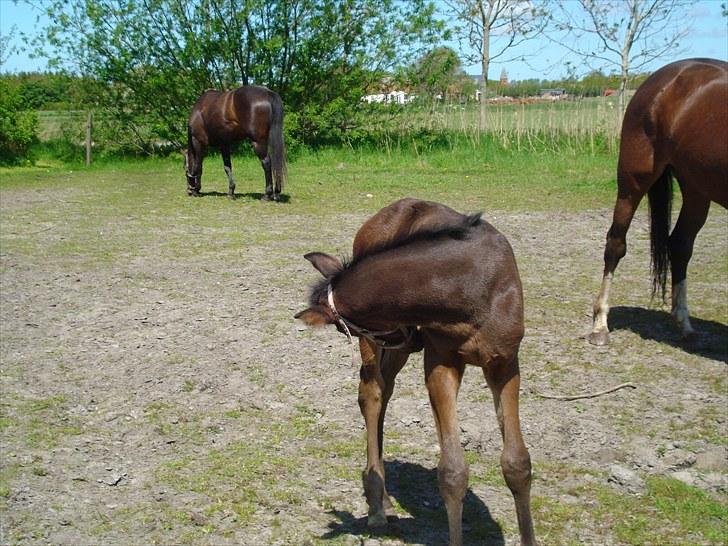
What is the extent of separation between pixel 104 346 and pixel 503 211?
24.3ft

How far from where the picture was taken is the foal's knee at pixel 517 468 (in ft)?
10.3

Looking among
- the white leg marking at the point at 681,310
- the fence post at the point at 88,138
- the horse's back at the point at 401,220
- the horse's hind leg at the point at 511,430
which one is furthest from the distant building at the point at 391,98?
the horse's hind leg at the point at 511,430

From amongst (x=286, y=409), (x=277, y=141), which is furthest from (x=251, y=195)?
(x=286, y=409)

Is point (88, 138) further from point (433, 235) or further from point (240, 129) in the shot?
point (433, 235)

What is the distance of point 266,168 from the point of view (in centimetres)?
1456

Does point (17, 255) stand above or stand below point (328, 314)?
below

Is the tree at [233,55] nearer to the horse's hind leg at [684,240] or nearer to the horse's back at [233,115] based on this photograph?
the horse's back at [233,115]

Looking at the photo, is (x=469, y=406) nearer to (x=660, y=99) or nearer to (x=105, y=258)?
(x=660, y=99)

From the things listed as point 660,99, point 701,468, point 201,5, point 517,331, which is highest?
point 201,5

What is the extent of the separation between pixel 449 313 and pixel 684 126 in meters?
3.93

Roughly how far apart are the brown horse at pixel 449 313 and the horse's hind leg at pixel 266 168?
11285mm

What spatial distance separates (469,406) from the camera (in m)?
5.08

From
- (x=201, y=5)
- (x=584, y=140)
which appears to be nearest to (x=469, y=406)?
(x=584, y=140)

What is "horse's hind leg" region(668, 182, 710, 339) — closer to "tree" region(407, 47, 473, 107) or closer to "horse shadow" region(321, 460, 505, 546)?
"horse shadow" region(321, 460, 505, 546)
